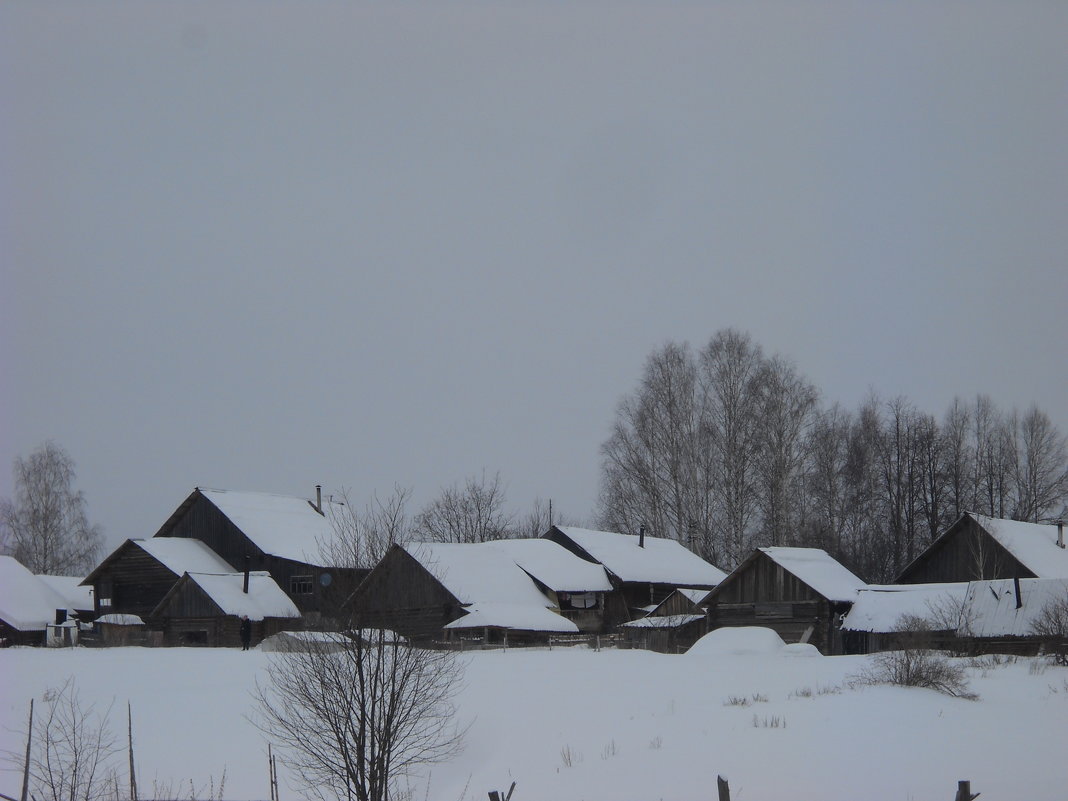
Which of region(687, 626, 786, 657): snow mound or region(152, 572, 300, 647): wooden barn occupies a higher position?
region(152, 572, 300, 647): wooden barn

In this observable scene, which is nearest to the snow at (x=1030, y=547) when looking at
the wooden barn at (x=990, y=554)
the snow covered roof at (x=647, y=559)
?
the wooden barn at (x=990, y=554)

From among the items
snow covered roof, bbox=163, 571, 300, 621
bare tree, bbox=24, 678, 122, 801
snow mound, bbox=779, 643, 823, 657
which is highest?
snow covered roof, bbox=163, 571, 300, 621

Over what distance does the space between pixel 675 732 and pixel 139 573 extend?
1582 inches

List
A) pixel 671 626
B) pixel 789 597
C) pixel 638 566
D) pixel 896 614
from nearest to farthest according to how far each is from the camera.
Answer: pixel 896 614, pixel 789 597, pixel 671 626, pixel 638 566

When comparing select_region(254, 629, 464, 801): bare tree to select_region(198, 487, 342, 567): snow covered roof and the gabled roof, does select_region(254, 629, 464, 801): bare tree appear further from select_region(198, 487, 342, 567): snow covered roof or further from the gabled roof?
the gabled roof

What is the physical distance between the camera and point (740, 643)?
41.8m

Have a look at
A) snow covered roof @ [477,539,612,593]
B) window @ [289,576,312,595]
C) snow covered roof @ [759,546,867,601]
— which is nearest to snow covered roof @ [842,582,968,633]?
snow covered roof @ [759,546,867,601]

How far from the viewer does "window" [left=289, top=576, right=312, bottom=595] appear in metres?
55.4

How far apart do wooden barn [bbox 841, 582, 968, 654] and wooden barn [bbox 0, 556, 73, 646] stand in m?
36.3

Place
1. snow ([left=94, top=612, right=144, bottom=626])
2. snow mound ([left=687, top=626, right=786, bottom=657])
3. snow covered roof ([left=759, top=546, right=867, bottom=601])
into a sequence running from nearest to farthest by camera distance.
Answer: snow mound ([left=687, top=626, right=786, bottom=657]) < snow covered roof ([left=759, top=546, right=867, bottom=601]) < snow ([left=94, top=612, right=144, bottom=626])

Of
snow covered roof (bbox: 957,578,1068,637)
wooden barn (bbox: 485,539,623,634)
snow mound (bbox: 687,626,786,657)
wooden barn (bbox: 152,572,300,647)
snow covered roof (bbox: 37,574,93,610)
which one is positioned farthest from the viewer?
snow covered roof (bbox: 37,574,93,610)

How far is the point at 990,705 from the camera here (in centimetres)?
2383

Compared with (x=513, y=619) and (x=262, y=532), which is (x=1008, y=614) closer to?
(x=513, y=619)

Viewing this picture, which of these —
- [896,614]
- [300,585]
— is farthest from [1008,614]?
[300,585]
